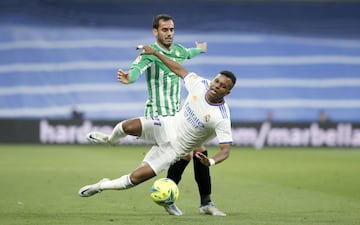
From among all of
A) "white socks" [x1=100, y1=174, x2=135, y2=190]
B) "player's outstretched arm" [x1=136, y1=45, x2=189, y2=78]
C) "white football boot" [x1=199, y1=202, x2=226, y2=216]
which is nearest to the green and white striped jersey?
"player's outstretched arm" [x1=136, y1=45, x2=189, y2=78]

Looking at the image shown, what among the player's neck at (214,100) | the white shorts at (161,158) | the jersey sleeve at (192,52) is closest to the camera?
the player's neck at (214,100)

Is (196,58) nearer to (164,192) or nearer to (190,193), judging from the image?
(190,193)

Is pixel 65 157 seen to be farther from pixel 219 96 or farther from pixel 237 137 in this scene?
pixel 219 96

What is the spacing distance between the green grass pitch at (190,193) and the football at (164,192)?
0.24 m

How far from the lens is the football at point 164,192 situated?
8.97 metres

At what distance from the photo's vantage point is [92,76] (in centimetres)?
3512

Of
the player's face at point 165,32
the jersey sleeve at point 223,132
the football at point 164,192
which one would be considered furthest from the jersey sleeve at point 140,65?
the football at point 164,192

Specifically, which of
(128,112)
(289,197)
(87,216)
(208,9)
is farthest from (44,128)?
(87,216)

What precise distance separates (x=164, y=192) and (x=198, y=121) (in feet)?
2.81

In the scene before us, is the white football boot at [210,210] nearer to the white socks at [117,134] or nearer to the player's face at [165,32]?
the white socks at [117,134]

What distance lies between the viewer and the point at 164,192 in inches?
353

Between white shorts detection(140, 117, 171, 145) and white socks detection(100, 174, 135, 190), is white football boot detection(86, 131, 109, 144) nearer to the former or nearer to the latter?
white shorts detection(140, 117, 171, 145)

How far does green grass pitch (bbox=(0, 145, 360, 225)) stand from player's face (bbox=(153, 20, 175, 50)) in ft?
6.65

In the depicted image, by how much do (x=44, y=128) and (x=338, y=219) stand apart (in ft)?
69.3
